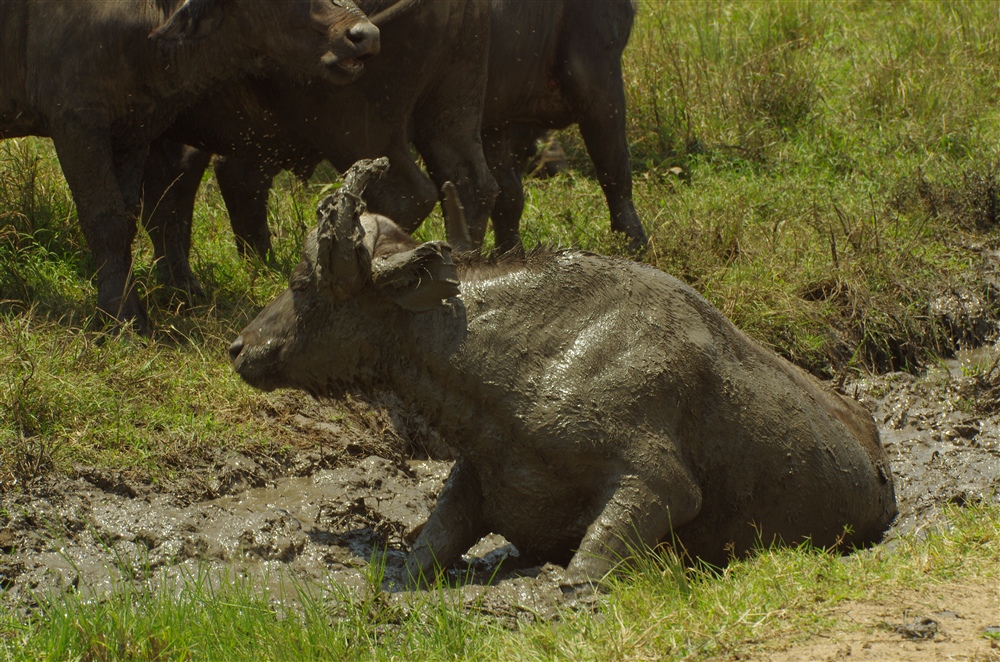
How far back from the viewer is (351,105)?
278 inches

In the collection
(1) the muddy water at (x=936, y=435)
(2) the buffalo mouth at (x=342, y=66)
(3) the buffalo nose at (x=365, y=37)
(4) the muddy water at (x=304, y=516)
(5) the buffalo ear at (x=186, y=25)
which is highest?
(5) the buffalo ear at (x=186, y=25)

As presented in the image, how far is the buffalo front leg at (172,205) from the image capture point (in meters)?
7.83

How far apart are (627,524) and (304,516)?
1.79 metres

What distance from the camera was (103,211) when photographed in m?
7.04

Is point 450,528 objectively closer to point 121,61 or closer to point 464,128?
point 464,128

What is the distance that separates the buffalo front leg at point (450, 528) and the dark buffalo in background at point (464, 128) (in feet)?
6.24

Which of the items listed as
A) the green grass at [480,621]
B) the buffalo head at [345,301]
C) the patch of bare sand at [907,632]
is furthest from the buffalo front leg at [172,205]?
the patch of bare sand at [907,632]

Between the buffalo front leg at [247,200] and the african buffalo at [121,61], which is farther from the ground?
the african buffalo at [121,61]

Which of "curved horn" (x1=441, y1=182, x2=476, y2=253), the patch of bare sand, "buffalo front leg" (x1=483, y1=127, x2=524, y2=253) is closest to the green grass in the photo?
the patch of bare sand

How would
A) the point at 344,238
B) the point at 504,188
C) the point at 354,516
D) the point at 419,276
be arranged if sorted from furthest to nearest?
1. the point at 504,188
2. the point at 354,516
3. the point at 419,276
4. the point at 344,238

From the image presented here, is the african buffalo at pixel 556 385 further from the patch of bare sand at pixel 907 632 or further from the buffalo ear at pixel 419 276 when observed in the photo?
the patch of bare sand at pixel 907 632

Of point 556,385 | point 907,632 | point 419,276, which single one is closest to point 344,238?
point 419,276

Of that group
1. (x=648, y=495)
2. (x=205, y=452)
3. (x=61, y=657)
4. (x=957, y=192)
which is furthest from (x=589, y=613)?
(x=957, y=192)

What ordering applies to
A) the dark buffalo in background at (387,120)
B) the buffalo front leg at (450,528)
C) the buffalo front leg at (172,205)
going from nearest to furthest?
the buffalo front leg at (450,528) < the dark buffalo in background at (387,120) < the buffalo front leg at (172,205)
